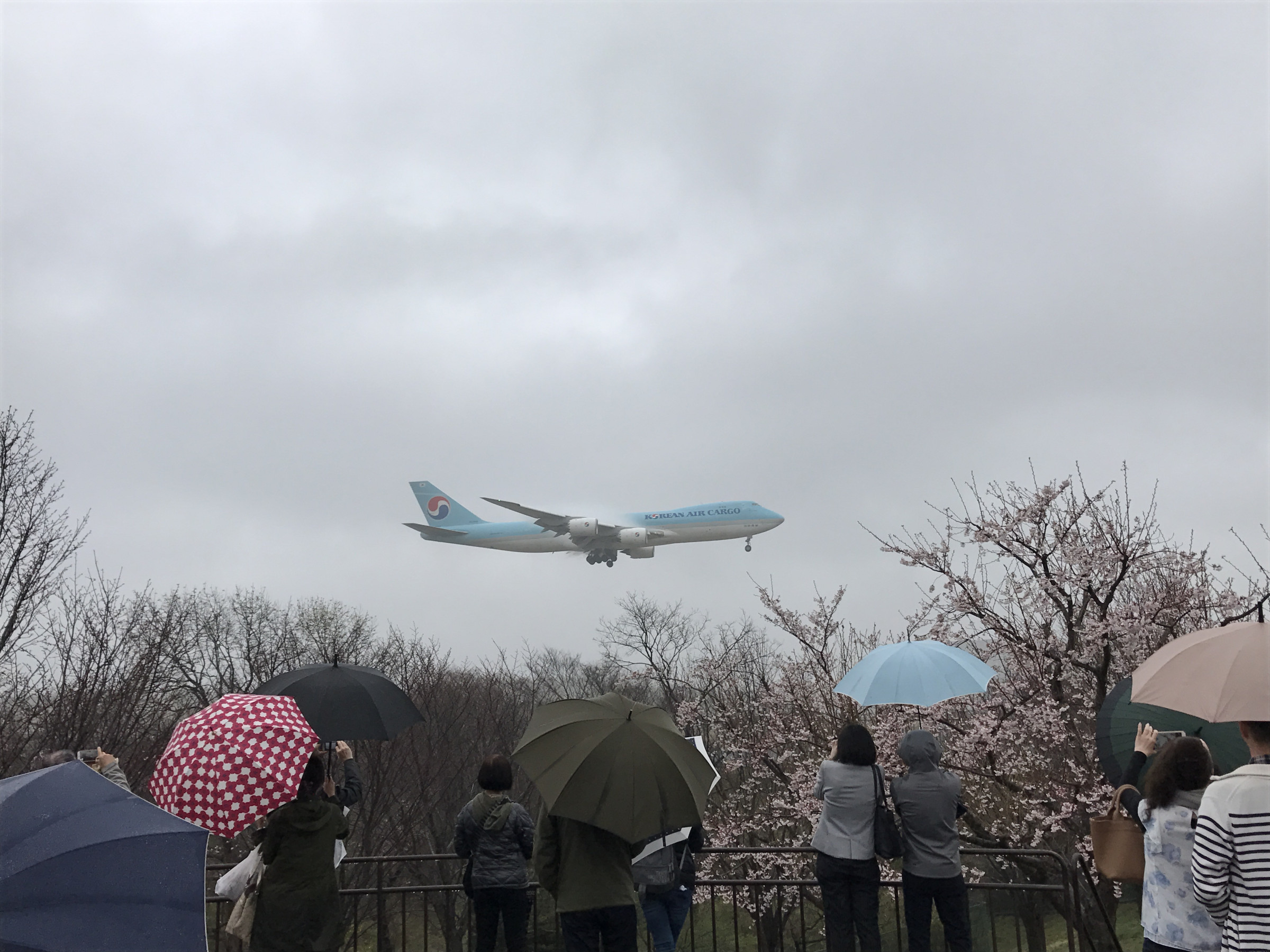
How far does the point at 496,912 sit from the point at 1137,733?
4.28m

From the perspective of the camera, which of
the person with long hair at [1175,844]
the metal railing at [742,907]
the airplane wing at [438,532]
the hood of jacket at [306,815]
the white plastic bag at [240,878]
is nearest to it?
the person with long hair at [1175,844]

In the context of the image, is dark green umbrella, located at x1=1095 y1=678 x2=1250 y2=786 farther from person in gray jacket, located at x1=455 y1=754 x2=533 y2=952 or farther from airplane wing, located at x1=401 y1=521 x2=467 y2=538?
→ airplane wing, located at x1=401 y1=521 x2=467 y2=538

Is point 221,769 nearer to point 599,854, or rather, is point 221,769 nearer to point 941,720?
point 599,854

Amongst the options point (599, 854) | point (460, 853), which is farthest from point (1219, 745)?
point (460, 853)

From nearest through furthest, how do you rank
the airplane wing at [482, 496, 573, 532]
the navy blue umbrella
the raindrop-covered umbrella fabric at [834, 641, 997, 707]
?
1. the navy blue umbrella
2. the raindrop-covered umbrella fabric at [834, 641, 997, 707]
3. the airplane wing at [482, 496, 573, 532]

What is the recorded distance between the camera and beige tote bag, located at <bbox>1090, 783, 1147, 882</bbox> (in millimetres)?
4684

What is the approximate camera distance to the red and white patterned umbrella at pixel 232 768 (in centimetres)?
476

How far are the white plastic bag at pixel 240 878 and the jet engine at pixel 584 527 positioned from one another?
3950cm

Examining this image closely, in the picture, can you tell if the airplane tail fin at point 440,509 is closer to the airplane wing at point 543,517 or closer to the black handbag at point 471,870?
the airplane wing at point 543,517

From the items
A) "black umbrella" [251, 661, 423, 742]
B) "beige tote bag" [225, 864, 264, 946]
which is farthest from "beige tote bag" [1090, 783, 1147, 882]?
"beige tote bag" [225, 864, 264, 946]

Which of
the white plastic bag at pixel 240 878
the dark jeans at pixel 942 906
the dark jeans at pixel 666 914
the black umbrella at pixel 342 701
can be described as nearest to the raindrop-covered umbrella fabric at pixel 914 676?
the dark jeans at pixel 942 906

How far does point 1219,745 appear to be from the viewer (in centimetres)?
571

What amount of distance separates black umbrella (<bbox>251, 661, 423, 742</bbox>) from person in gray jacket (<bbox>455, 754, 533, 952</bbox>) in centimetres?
73

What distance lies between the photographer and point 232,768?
4.79 m
